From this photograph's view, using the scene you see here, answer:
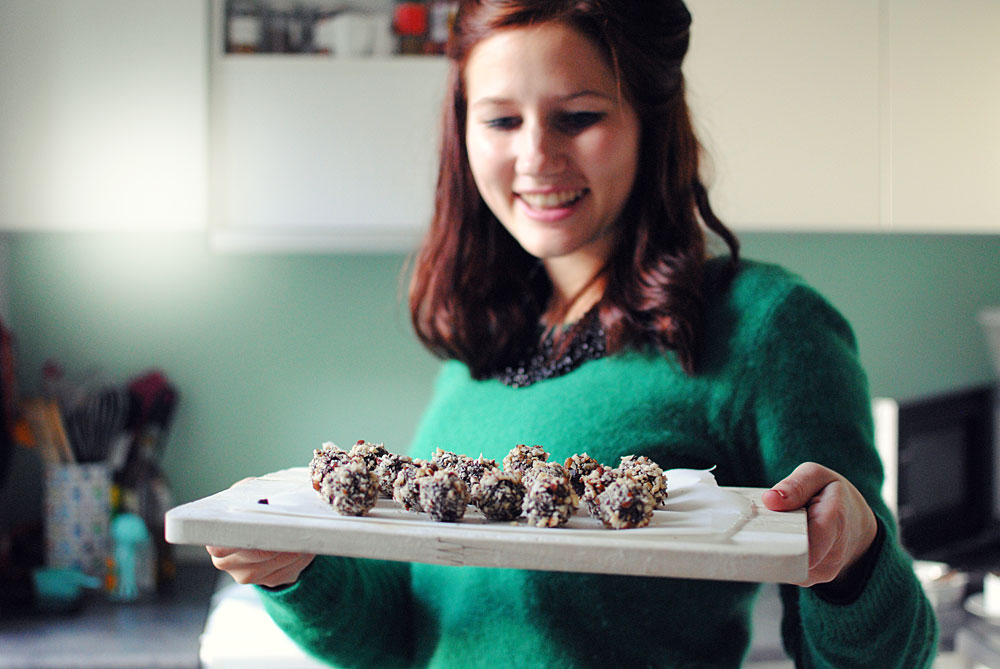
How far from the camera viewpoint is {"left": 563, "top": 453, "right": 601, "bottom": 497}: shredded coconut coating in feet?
2.34

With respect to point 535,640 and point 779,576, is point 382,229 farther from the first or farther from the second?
point 779,576

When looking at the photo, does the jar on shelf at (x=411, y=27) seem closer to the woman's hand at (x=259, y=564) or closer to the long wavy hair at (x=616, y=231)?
the long wavy hair at (x=616, y=231)

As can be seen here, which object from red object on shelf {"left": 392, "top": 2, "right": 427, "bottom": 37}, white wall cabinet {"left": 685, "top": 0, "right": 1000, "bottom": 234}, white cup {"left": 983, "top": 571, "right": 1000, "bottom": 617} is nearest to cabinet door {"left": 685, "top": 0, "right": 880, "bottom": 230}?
white wall cabinet {"left": 685, "top": 0, "right": 1000, "bottom": 234}

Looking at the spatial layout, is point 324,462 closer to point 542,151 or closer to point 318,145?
point 542,151

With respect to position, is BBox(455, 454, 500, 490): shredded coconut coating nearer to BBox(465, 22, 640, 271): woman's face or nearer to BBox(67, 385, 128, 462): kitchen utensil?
BBox(465, 22, 640, 271): woman's face

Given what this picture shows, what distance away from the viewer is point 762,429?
815 millimetres

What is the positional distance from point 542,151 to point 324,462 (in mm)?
350

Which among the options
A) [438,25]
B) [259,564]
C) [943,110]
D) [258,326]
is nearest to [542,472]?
[259,564]

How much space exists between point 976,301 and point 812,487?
5.76 feet

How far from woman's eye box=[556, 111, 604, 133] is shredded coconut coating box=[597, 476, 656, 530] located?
0.38 meters

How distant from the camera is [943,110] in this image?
1.70 m

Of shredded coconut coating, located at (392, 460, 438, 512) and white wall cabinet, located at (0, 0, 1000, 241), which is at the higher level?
white wall cabinet, located at (0, 0, 1000, 241)

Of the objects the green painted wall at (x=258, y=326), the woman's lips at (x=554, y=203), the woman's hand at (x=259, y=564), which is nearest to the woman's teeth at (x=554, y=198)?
the woman's lips at (x=554, y=203)

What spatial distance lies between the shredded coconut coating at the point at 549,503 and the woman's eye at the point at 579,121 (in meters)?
0.37
